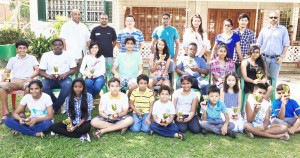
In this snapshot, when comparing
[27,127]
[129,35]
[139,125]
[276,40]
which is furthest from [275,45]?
[27,127]

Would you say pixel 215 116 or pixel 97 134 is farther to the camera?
pixel 215 116

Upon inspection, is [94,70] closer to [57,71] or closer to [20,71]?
[57,71]

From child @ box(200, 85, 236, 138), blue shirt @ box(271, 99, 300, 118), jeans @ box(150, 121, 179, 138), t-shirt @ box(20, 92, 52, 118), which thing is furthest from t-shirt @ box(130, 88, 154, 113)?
blue shirt @ box(271, 99, 300, 118)

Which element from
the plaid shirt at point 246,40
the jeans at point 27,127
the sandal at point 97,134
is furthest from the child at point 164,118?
the plaid shirt at point 246,40

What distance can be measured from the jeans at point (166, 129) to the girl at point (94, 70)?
4.41 feet

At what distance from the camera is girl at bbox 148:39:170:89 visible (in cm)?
543

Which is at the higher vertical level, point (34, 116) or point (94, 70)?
point (94, 70)

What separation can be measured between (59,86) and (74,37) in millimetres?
1287

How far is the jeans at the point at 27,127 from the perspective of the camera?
430 cm

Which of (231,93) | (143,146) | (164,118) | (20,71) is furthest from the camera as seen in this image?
(20,71)

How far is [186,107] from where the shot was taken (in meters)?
4.75

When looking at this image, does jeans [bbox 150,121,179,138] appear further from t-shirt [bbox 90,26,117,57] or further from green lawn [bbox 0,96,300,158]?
t-shirt [bbox 90,26,117,57]

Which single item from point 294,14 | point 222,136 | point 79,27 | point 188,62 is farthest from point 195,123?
point 294,14

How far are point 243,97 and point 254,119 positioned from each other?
93 centimetres
